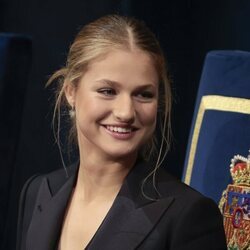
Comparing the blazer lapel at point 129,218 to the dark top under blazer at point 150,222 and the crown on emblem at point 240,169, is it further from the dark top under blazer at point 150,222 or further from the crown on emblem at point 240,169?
the crown on emblem at point 240,169

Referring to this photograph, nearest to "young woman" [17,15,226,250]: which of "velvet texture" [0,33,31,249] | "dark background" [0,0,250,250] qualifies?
"velvet texture" [0,33,31,249]

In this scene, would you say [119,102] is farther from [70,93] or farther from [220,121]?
[220,121]

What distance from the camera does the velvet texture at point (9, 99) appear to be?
5.82 ft

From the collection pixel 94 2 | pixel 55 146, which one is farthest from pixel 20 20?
pixel 55 146

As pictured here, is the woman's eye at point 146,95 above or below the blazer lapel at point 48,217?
above

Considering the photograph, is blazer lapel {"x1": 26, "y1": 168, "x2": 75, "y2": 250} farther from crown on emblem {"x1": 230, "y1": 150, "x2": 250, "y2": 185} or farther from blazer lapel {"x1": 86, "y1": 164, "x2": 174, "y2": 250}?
crown on emblem {"x1": 230, "y1": 150, "x2": 250, "y2": 185}

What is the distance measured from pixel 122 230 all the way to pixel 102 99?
8.5 inches

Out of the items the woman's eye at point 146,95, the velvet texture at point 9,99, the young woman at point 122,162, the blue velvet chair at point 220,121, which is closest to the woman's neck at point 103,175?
the young woman at point 122,162

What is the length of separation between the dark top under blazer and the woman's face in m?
0.08

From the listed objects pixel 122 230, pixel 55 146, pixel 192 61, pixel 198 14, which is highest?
pixel 198 14

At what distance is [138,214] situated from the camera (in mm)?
1264

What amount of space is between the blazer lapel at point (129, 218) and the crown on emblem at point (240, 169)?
28 cm

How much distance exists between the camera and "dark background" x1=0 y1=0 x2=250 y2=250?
6.86 ft

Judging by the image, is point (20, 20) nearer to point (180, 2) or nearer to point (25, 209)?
point (180, 2)
